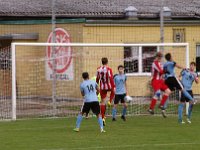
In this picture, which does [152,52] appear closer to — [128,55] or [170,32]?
[128,55]

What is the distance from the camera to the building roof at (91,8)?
1430 inches

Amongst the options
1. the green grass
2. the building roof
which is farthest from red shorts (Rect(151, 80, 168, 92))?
the building roof

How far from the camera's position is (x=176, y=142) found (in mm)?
18906

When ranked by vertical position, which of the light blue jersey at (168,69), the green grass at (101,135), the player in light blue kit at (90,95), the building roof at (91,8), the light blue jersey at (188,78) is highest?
the building roof at (91,8)

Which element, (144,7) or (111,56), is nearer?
(111,56)

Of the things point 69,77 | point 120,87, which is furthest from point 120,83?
point 69,77

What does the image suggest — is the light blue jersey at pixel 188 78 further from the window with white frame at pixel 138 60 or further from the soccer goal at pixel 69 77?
the window with white frame at pixel 138 60

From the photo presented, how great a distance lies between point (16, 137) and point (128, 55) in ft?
39.9

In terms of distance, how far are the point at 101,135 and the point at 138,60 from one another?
37.9 ft

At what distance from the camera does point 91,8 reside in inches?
1454

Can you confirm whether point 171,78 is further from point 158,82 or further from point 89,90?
point 89,90

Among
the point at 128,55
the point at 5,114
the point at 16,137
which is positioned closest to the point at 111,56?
the point at 128,55

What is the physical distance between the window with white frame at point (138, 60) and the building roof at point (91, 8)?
3953 millimetres

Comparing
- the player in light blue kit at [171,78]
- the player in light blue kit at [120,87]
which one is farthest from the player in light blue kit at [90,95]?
the player in light blue kit at [120,87]
